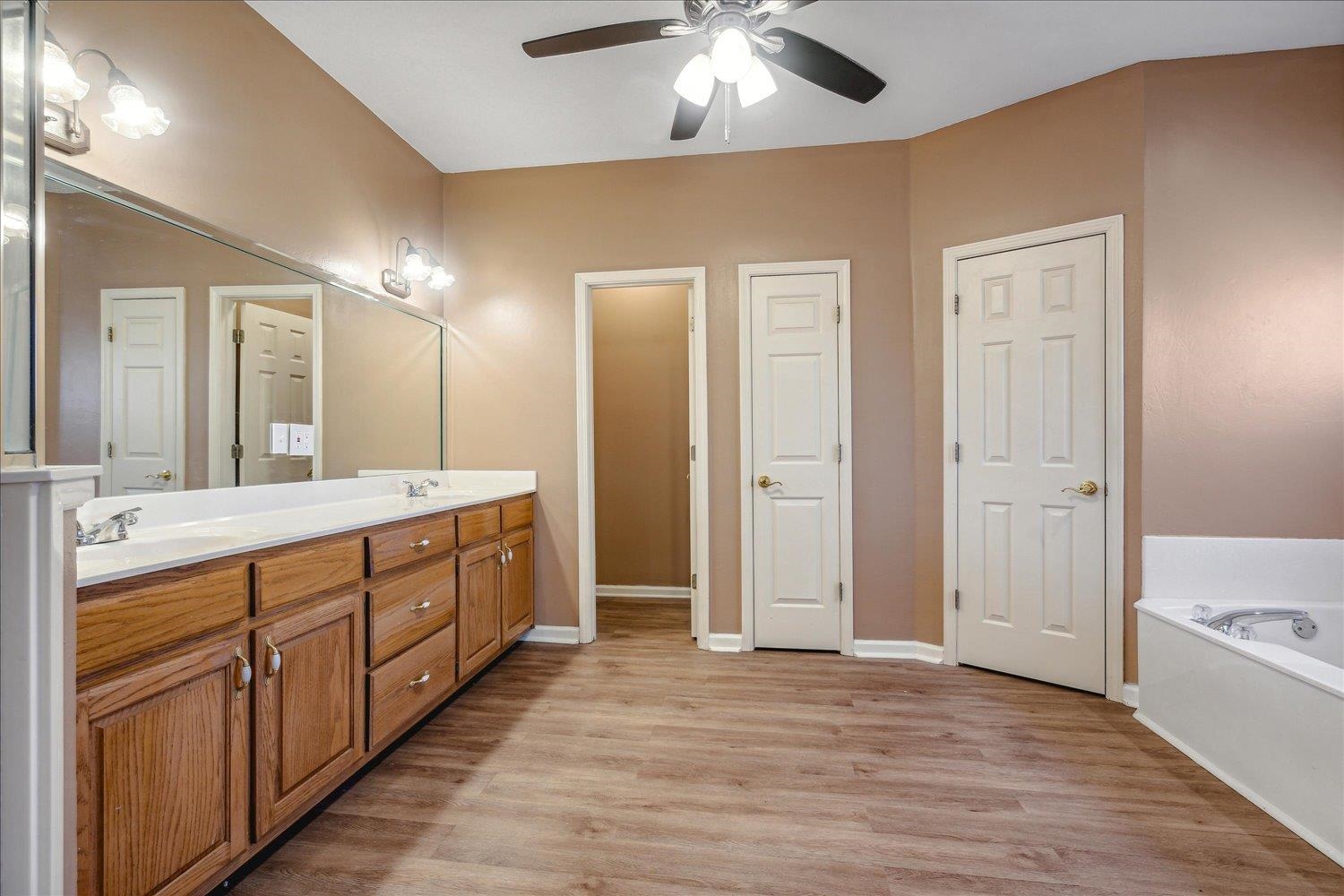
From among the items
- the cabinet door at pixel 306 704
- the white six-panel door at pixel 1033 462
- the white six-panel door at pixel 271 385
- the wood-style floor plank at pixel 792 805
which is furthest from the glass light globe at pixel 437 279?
the white six-panel door at pixel 1033 462

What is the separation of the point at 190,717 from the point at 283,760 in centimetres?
35

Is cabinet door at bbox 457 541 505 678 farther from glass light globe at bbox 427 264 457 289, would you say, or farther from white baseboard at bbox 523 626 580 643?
glass light globe at bbox 427 264 457 289

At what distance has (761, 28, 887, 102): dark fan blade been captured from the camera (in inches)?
73.5

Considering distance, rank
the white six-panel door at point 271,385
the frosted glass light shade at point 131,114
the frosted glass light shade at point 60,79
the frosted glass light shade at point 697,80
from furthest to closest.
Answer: the white six-panel door at point 271,385 → the frosted glass light shade at point 697,80 → the frosted glass light shade at point 131,114 → the frosted glass light shade at point 60,79

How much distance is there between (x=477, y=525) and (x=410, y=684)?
72cm

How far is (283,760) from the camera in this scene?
1562mm

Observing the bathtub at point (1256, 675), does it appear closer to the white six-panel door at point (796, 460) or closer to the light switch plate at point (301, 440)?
the white six-panel door at point (796, 460)

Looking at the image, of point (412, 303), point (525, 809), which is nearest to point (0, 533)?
point (525, 809)

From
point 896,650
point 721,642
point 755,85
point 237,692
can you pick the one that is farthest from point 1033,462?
point 237,692

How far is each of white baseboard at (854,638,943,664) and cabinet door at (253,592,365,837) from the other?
2319 millimetres

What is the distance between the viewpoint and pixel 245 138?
83.3 inches

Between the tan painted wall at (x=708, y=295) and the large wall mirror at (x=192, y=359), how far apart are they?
756 mm

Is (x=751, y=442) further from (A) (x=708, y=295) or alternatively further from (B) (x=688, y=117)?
(B) (x=688, y=117)

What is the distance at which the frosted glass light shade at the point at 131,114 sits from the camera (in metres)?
1.60
